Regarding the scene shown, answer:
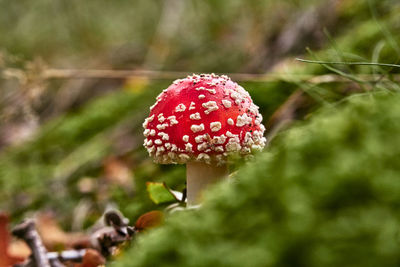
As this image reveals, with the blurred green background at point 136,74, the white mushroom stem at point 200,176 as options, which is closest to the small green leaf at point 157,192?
the white mushroom stem at point 200,176

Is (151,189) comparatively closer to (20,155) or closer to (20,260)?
(20,260)

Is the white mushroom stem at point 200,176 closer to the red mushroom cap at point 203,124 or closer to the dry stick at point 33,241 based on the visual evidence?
the red mushroom cap at point 203,124

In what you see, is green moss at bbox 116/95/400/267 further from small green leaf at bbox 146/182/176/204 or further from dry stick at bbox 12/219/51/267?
dry stick at bbox 12/219/51/267

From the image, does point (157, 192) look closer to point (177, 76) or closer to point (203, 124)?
point (203, 124)

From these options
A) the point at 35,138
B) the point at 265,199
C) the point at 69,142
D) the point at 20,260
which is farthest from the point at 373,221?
the point at 35,138

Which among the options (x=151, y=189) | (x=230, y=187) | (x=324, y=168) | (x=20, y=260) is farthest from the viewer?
(x=20, y=260)

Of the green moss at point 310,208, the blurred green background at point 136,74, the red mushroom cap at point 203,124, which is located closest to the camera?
the green moss at point 310,208

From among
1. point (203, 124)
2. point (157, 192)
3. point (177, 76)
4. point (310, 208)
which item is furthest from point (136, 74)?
point (310, 208)
